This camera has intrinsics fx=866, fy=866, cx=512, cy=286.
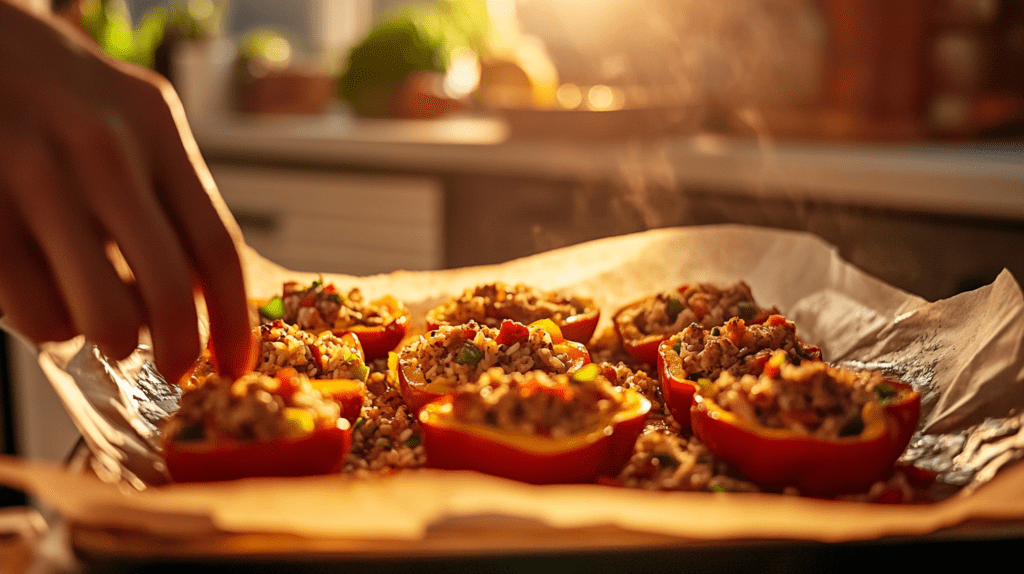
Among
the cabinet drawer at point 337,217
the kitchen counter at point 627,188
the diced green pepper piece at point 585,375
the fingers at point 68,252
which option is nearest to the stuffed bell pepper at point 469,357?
the diced green pepper piece at point 585,375

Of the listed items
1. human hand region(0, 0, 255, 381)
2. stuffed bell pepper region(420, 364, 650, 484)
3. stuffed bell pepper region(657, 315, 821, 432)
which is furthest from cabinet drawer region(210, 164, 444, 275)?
human hand region(0, 0, 255, 381)

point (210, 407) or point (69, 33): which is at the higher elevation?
point (69, 33)

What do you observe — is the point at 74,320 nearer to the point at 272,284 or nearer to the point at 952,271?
the point at 272,284

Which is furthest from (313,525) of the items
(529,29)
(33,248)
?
(529,29)

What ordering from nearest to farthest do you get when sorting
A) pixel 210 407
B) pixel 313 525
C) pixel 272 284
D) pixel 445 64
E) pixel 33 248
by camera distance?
1. pixel 313 525
2. pixel 33 248
3. pixel 210 407
4. pixel 272 284
5. pixel 445 64

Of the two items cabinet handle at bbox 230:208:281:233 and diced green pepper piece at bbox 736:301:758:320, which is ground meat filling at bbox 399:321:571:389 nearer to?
diced green pepper piece at bbox 736:301:758:320

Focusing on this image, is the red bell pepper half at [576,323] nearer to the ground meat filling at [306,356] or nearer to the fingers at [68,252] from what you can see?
the ground meat filling at [306,356]

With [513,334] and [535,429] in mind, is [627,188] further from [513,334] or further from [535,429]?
[535,429]
